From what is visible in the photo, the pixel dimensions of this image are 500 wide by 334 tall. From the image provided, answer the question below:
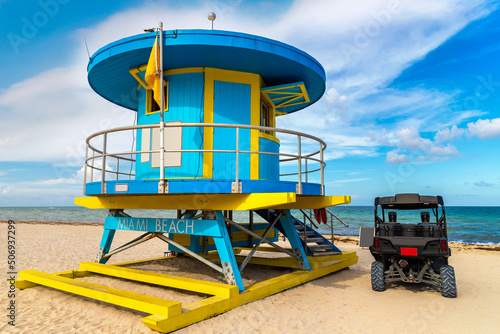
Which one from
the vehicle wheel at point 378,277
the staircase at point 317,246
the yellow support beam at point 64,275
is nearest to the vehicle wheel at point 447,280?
the vehicle wheel at point 378,277

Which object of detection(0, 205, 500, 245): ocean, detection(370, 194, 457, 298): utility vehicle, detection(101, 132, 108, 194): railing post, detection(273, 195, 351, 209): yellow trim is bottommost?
detection(0, 205, 500, 245): ocean

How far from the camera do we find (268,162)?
843 cm

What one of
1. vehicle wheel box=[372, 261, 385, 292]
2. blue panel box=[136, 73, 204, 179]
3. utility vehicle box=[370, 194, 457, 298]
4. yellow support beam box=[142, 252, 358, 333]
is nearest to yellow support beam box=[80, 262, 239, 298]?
yellow support beam box=[142, 252, 358, 333]

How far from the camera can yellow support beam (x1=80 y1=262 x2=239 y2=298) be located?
6047 mm

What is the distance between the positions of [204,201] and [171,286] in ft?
5.86

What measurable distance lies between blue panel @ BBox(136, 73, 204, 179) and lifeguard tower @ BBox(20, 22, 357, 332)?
0.02m

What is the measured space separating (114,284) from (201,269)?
98.2 inches

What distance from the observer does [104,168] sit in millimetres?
6969

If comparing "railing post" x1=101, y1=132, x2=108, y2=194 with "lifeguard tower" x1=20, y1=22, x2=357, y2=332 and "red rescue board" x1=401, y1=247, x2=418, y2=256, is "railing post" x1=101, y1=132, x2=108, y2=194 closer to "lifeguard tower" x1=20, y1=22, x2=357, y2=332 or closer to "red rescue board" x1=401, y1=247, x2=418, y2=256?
"lifeguard tower" x1=20, y1=22, x2=357, y2=332

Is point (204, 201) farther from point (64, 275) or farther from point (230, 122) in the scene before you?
point (64, 275)

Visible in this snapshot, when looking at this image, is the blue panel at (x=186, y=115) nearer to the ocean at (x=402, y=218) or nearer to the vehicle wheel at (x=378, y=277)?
the vehicle wheel at (x=378, y=277)

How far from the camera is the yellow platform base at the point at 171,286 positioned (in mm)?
5105

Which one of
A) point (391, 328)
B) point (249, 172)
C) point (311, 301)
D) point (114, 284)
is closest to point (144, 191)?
point (249, 172)

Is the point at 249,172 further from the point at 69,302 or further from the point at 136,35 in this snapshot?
the point at 69,302
